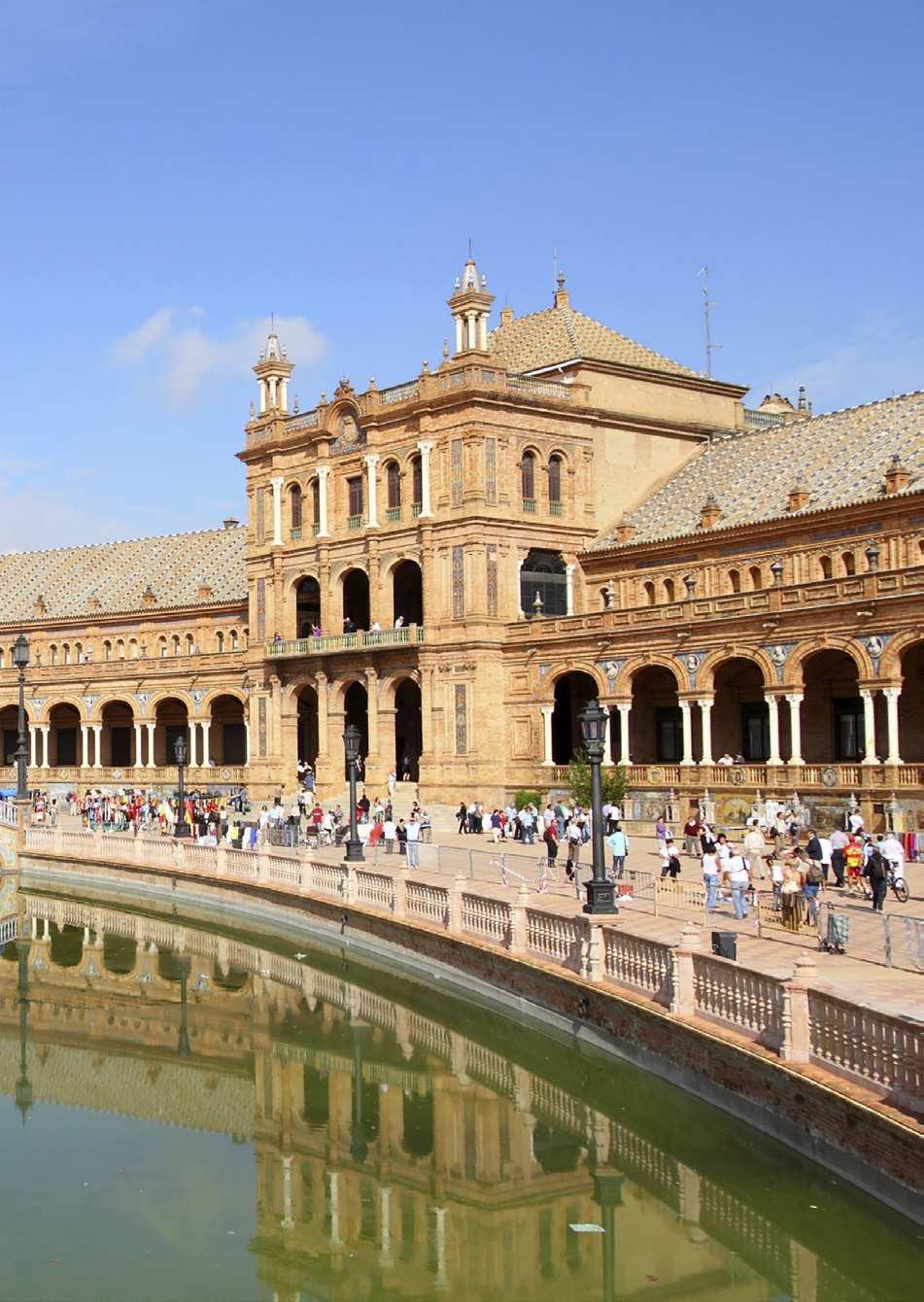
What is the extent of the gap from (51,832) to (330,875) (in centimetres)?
1652

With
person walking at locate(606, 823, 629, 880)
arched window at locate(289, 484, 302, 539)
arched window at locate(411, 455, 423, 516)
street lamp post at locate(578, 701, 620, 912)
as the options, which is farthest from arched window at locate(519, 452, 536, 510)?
street lamp post at locate(578, 701, 620, 912)

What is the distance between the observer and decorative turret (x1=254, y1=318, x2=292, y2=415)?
200 feet

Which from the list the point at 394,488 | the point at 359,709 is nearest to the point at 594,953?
the point at 394,488

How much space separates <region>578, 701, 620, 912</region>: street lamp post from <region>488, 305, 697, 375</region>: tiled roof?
1307 inches

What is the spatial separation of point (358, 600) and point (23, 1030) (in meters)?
36.5

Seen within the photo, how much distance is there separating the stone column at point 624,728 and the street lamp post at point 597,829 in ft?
75.6

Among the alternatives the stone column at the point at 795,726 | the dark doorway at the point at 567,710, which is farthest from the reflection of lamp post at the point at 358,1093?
the dark doorway at the point at 567,710

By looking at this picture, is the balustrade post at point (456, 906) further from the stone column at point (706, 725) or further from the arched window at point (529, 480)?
the arched window at point (529, 480)

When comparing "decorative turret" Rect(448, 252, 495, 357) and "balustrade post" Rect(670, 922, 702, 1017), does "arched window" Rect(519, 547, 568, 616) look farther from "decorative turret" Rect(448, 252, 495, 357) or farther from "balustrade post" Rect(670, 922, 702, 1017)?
"balustrade post" Rect(670, 922, 702, 1017)

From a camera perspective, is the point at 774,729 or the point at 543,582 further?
the point at 543,582

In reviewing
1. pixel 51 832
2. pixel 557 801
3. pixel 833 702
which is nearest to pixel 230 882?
pixel 51 832

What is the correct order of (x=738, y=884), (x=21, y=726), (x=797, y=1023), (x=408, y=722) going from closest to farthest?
(x=797, y=1023) < (x=738, y=884) < (x=21, y=726) < (x=408, y=722)

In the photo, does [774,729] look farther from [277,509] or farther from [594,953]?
[277,509]

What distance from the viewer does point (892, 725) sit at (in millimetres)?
38469
